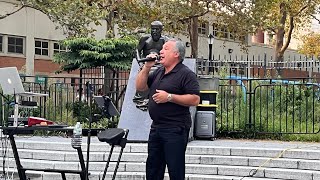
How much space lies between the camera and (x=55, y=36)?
39000mm

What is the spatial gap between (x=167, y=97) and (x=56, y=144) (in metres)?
5.08

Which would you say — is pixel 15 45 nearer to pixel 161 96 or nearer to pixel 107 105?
pixel 107 105

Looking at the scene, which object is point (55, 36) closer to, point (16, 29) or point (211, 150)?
point (16, 29)

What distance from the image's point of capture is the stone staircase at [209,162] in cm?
922

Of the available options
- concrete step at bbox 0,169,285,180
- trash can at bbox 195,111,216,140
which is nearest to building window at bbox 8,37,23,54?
trash can at bbox 195,111,216,140

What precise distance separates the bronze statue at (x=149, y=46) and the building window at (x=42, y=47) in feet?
92.7

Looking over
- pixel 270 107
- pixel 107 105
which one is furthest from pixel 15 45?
pixel 107 105

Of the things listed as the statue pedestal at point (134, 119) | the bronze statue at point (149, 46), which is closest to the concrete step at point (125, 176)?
the statue pedestal at point (134, 119)

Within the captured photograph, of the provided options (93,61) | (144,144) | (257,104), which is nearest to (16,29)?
(93,61)

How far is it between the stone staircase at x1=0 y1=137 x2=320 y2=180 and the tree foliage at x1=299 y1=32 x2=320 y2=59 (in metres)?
32.6

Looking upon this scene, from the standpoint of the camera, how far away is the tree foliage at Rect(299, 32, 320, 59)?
4145cm

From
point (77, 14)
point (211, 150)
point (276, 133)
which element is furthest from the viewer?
point (77, 14)

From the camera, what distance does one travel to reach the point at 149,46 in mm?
11156

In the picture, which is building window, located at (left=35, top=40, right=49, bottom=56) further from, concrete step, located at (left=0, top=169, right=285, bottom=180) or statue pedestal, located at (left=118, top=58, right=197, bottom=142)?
concrete step, located at (left=0, top=169, right=285, bottom=180)
